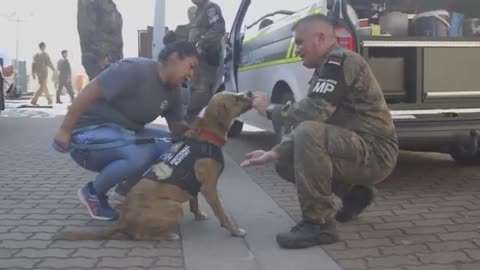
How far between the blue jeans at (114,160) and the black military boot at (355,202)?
1287 millimetres

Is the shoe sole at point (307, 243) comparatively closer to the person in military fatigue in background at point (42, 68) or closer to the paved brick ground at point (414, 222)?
the paved brick ground at point (414, 222)

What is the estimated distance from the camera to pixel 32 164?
20.0 ft

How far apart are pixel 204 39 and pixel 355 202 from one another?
3.16 m

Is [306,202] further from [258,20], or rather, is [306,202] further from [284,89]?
[258,20]

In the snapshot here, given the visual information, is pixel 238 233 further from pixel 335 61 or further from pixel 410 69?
pixel 410 69

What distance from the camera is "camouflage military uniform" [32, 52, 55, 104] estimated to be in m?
16.9

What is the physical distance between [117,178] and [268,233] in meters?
1.02

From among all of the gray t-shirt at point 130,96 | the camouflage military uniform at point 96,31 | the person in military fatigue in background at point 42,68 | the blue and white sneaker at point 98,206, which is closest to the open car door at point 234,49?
the camouflage military uniform at point 96,31

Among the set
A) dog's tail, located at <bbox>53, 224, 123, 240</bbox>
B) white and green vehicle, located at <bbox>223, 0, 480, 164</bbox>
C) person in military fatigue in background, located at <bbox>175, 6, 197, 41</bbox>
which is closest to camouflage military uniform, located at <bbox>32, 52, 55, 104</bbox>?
person in military fatigue in background, located at <bbox>175, 6, 197, 41</bbox>

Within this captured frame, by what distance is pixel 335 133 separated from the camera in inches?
133

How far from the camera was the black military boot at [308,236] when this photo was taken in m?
3.36

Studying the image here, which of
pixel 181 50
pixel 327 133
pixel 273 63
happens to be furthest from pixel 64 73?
pixel 327 133

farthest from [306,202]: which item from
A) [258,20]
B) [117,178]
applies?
[258,20]

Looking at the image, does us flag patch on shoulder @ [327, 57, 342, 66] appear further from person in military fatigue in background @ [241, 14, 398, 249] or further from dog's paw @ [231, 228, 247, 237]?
dog's paw @ [231, 228, 247, 237]
